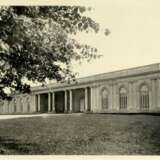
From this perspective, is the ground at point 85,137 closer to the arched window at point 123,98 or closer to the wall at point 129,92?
the wall at point 129,92

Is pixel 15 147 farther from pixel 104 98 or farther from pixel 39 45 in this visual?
pixel 104 98

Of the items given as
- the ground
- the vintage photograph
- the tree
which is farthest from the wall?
the tree

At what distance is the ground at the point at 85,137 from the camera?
9.09 meters

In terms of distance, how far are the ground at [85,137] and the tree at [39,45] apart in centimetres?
91

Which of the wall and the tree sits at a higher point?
the tree

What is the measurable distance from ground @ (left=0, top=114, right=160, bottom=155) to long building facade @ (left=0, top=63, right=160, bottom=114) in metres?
0.70

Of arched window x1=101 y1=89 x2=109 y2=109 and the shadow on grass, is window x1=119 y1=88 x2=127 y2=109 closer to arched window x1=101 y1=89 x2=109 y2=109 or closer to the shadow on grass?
arched window x1=101 y1=89 x2=109 y2=109

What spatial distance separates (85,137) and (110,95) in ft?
12.5

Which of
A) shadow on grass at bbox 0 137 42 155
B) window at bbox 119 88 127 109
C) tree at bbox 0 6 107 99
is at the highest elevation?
tree at bbox 0 6 107 99

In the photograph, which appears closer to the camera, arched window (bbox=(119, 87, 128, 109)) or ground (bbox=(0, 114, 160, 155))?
ground (bbox=(0, 114, 160, 155))

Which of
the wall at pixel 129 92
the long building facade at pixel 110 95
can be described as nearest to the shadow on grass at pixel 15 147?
the long building facade at pixel 110 95

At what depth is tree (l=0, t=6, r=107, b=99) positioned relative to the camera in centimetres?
938

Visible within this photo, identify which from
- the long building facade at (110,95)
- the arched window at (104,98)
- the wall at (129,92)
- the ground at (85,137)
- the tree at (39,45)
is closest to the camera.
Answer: the ground at (85,137)

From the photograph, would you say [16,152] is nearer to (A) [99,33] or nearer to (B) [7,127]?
(B) [7,127]
